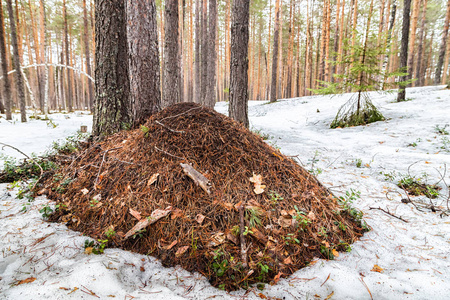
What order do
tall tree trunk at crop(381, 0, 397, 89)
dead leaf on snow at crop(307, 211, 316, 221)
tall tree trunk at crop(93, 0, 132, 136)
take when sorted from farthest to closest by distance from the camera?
tall tree trunk at crop(381, 0, 397, 89)
tall tree trunk at crop(93, 0, 132, 136)
dead leaf on snow at crop(307, 211, 316, 221)

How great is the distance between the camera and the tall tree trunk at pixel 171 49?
657cm

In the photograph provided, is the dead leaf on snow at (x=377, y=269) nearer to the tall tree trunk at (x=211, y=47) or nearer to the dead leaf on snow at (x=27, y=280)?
the dead leaf on snow at (x=27, y=280)

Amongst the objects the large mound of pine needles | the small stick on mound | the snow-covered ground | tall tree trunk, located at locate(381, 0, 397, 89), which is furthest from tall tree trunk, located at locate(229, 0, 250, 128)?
tall tree trunk, located at locate(381, 0, 397, 89)

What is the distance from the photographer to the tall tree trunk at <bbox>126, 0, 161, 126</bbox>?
298 cm

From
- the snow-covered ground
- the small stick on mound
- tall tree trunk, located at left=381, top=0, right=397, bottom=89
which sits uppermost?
tall tree trunk, located at left=381, top=0, right=397, bottom=89

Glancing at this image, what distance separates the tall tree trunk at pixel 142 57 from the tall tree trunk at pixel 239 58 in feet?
7.52

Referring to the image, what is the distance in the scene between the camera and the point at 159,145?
7.83 feet

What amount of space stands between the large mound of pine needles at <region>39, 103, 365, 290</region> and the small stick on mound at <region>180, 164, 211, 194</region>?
0.01m

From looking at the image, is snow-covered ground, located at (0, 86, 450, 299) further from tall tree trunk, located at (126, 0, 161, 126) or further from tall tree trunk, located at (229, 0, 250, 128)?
tall tree trunk, located at (229, 0, 250, 128)

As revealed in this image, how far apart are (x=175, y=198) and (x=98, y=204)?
2.61ft

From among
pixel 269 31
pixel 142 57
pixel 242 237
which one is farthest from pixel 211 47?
pixel 269 31

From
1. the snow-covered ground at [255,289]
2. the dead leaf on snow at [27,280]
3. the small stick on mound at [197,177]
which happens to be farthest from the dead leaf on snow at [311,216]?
the dead leaf on snow at [27,280]

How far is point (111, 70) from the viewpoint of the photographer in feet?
11.4

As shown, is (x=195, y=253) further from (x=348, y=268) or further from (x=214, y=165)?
(x=348, y=268)
